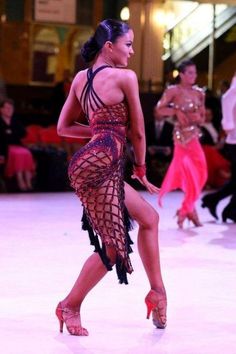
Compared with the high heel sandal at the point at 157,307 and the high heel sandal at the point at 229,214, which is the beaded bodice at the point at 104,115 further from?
the high heel sandal at the point at 229,214

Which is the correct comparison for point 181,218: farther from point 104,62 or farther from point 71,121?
point 104,62

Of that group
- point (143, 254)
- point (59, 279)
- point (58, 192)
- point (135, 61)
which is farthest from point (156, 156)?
point (143, 254)

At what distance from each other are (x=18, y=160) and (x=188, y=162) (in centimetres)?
420

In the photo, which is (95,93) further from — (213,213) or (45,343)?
(213,213)

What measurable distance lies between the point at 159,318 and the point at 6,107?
858 cm

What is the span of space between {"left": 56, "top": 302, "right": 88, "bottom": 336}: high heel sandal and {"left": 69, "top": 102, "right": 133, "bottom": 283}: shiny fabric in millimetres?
316

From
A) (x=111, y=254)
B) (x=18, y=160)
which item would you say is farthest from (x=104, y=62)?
(x=18, y=160)

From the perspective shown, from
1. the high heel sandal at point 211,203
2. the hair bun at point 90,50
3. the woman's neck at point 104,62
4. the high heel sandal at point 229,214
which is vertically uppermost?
the hair bun at point 90,50

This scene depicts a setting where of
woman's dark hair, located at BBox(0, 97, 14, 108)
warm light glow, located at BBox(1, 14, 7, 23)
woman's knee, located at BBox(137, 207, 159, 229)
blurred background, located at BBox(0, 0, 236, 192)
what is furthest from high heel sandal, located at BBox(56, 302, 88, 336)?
warm light glow, located at BBox(1, 14, 7, 23)

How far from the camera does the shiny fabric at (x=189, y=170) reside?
9.62 metres

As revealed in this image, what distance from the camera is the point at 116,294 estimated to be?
601cm

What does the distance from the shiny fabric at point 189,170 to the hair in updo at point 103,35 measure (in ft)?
15.4

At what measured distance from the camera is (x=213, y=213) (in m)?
10.5

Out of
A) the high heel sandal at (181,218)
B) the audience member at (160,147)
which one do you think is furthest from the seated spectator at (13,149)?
the high heel sandal at (181,218)
